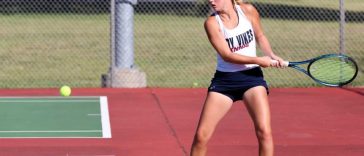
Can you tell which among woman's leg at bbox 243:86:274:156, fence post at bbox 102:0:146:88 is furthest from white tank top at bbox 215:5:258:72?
fence post at bbox 102:0:146:88

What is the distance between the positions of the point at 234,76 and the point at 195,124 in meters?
3.86

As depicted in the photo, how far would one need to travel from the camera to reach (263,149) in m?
7.84

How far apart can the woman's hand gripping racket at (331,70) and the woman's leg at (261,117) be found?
0.64 metres

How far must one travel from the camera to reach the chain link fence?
1694cm

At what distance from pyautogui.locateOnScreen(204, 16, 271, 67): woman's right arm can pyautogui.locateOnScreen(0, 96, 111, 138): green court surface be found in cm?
340

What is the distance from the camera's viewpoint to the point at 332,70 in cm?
848

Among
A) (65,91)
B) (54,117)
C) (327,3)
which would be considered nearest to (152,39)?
(65,91)

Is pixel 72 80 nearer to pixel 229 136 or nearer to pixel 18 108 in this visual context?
pixel 18 108

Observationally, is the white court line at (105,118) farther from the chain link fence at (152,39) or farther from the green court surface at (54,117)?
the chain link fence at (152,39)

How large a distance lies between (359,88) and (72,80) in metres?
4.83

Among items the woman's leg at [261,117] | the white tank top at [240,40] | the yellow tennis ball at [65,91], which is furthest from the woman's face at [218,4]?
the yellow tennis ball at [65,91]

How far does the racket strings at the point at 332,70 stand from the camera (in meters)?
8.42

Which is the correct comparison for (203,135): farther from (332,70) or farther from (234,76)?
(332,70)

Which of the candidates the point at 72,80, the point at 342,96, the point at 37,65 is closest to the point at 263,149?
the point at 342,96
